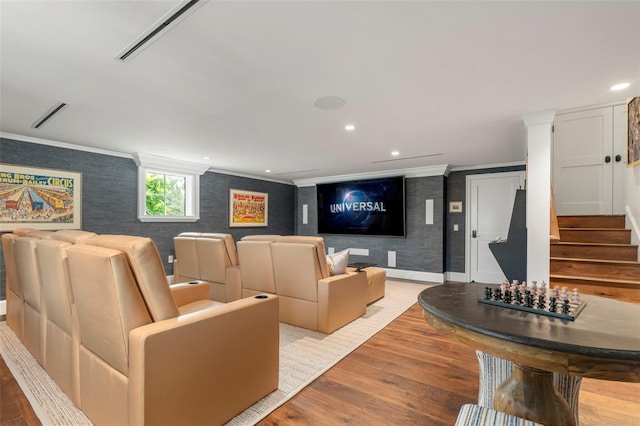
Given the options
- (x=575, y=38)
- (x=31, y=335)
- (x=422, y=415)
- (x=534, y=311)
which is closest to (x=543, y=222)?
(x=575, y=38)

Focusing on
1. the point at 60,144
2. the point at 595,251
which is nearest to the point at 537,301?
the point at 595,251

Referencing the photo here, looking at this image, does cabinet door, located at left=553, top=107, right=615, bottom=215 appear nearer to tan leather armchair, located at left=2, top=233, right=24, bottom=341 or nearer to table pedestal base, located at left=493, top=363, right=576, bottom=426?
table pedestal base, located at left=493, top=363, right=576, bottom=426

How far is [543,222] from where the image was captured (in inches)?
108

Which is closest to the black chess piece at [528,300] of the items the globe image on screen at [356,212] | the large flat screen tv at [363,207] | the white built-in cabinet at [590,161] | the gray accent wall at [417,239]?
the white built-in cabinet at [590,161]

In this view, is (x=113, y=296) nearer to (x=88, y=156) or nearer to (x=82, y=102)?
(x=82, y=102)

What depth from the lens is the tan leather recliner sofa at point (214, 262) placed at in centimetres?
377

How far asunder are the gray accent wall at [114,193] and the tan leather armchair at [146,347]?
3.35 m

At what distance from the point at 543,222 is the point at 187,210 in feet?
18.3

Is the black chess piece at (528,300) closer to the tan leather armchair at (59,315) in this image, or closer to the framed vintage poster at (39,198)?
the tan leather armchair at (59,315)

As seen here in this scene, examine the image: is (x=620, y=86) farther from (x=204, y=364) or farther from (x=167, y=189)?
(x=167, y=189)

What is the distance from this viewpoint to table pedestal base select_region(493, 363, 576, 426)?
3.97ft

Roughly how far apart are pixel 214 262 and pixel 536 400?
11.9ft

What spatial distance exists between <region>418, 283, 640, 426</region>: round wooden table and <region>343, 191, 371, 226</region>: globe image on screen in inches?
200

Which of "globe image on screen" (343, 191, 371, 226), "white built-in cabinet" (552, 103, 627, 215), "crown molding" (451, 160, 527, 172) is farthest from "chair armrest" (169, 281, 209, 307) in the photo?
"crown molding" (451, 160, 527, 172)
